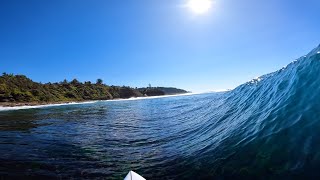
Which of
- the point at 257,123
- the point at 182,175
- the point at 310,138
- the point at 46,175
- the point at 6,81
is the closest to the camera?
the point at 310,138

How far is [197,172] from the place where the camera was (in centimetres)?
926

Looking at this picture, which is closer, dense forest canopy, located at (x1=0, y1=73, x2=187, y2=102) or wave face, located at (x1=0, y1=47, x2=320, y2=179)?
wave face, located at (x1=0, y1=47, x2=320, y2=179)

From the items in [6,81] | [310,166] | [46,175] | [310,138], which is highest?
[6,81]

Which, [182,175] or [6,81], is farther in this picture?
[6,81]

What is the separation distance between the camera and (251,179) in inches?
300

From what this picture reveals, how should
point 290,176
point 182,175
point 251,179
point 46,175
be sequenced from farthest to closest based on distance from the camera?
point 46,175 < point 182,175 < point 251,179 < point 290,176

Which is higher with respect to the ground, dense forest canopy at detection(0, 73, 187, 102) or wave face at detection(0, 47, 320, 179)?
dense forest canopy at detection(0, 73, 187, 102)

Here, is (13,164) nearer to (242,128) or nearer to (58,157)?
(58,157)

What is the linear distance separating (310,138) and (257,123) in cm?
397

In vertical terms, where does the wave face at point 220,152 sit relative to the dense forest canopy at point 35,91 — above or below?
below

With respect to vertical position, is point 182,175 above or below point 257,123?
below

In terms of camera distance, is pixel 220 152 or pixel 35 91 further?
pixel 35 91

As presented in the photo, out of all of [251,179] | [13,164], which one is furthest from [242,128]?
[13,164]

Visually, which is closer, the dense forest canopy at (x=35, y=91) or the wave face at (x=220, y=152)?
the wave face at (x=220, y=152)
